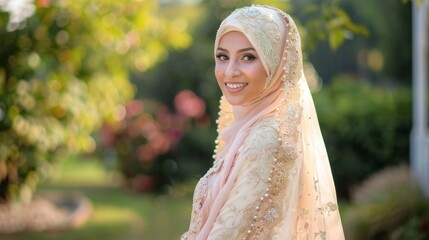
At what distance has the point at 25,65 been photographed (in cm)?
720

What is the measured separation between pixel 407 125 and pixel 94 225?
15.9 ft

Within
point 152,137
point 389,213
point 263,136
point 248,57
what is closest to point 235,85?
point 248,57

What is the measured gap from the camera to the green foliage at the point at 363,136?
1184 centimetres

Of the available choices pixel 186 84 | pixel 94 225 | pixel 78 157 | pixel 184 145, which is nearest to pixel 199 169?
pixel 184 145

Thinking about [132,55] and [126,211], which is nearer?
[132,55]

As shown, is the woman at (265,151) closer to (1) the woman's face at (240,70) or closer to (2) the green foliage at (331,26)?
(1) the woman's face at (240,70)

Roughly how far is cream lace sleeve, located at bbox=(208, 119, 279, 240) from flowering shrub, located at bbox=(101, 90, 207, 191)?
1085 cm

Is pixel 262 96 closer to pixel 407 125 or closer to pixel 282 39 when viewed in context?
pixel 282 39

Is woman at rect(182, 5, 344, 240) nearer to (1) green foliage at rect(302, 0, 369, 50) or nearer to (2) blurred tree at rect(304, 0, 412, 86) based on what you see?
(1) green foliage at rect(302, 0, 369, 50)

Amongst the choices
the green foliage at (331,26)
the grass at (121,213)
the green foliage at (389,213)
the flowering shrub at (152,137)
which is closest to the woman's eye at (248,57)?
the green foliage at (331,26)

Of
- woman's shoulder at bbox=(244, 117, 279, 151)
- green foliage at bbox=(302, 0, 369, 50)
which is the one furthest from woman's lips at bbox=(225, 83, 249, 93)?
green foliage at bbox=(302, 0, 369, 50)

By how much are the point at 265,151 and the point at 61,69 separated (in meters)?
4.97

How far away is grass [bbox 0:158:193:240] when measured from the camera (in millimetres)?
9641

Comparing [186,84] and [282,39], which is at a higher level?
[186,84]
